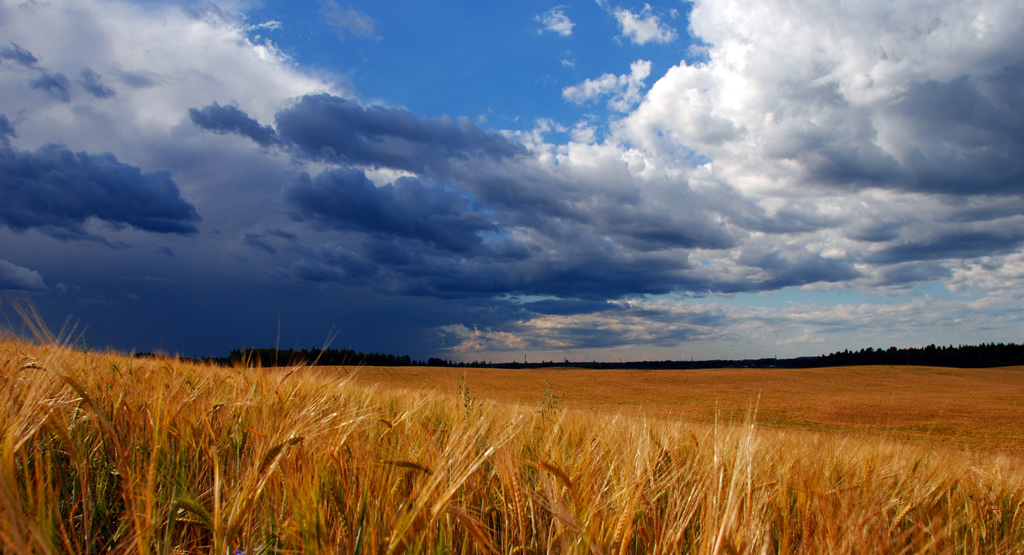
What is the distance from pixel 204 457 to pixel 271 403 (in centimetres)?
37

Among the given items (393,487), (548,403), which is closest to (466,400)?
(548,403)

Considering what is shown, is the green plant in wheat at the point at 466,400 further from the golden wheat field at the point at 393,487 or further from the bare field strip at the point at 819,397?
the golden wheat field at the point at 393,487

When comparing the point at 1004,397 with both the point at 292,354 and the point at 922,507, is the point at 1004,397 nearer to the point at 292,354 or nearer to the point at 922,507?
the point at 922,507

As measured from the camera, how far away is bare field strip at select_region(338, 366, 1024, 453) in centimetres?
1619

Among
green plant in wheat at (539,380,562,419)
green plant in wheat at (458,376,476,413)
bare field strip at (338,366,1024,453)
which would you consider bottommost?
bare field strip at (338,366,1024,453)

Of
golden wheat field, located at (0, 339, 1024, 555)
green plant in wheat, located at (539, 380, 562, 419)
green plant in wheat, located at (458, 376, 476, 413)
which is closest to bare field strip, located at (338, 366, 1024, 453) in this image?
green plant in wheat, located at (458, 376, 476, 413)

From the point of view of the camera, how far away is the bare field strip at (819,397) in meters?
16.2

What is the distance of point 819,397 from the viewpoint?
2752 cm

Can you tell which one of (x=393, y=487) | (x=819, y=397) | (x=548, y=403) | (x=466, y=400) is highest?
(x=393, y=487)

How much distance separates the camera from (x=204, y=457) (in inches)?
91.0

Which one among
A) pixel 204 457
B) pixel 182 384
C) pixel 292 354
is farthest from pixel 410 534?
pixel 292 354

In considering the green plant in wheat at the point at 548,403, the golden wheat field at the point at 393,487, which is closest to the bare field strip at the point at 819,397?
the green plant in wheat at the point at 548,403

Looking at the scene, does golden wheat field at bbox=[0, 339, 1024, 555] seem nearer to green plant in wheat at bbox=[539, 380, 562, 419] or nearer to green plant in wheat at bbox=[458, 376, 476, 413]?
green plant in wheat at bbox=[458, 376, 476, 413]

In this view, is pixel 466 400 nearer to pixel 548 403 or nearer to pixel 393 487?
pixel 548 403
